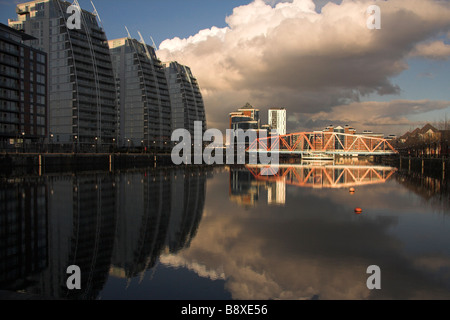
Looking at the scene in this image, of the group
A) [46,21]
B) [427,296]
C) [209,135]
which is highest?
[46,21]

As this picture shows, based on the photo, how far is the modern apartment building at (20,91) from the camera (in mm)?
72569

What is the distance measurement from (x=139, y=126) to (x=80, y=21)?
4147 cm

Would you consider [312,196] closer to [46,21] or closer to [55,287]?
[55,287]

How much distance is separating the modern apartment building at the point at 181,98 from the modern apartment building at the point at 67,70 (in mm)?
63441

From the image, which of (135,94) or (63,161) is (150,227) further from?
(135,94)

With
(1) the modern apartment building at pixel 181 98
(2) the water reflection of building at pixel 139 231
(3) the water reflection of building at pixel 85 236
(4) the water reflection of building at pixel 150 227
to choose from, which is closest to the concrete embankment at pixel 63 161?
(3) the water reflection of building at pixel 85 236

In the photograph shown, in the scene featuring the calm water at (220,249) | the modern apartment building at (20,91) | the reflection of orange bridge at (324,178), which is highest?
the modern apartment building at (20,91)

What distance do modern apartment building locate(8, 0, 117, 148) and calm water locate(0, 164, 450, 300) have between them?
75.1 m

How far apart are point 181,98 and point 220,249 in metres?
156

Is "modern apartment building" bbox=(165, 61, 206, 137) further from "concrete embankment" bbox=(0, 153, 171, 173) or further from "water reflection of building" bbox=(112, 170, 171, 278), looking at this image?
"water reflection of building" bbox=(112, 170, 171, 278)

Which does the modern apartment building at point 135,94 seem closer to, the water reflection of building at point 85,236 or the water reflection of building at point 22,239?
the water reflection of building at point 85,236

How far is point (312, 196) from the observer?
34.2 meters

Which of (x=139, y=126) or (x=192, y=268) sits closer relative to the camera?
(x=192, y=268)
